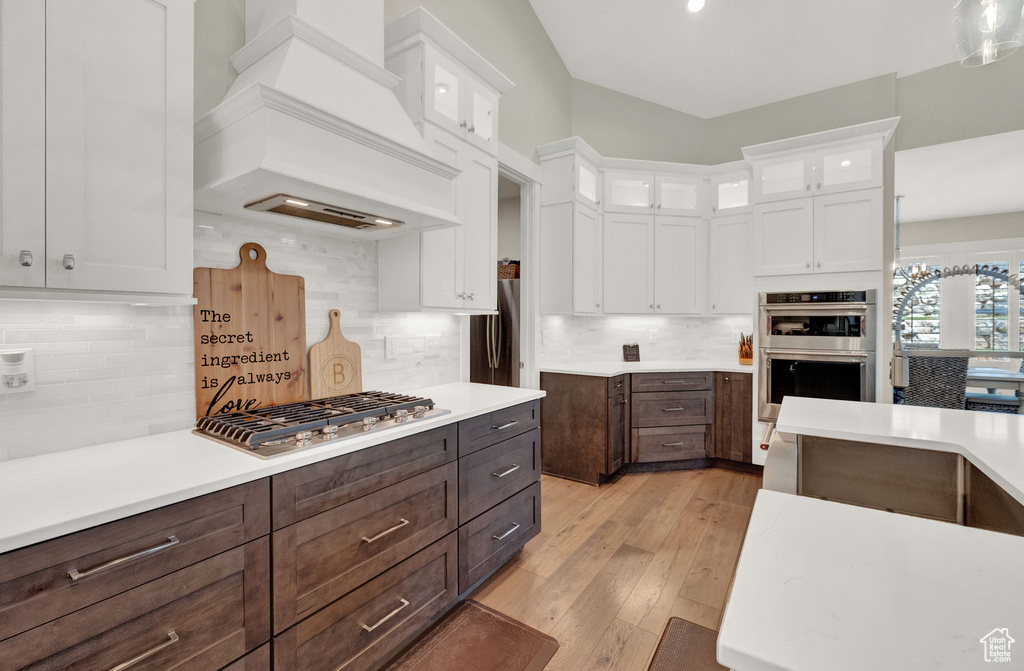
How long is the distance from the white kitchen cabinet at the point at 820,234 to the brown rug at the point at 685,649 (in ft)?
9.22

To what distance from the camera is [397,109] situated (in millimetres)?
1930

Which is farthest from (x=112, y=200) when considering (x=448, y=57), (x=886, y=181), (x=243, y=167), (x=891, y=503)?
(x=886, y=181)

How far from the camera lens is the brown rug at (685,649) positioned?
5.66ft

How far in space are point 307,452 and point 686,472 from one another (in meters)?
3.33

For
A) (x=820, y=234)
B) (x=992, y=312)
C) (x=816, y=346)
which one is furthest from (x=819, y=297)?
(x=992, y=312)

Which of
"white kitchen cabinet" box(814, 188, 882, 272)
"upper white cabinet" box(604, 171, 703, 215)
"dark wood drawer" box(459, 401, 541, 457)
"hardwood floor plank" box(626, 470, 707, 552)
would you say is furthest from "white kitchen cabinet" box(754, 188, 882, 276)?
"dark wood drawer" box(459, 401, 541, 457)

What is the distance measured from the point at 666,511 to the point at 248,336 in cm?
271

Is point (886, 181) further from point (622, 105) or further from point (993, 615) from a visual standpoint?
point (993, 615)

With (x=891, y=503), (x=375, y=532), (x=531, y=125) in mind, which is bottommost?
(x=375, y=532)

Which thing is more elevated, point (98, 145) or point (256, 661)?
point (98, 145)

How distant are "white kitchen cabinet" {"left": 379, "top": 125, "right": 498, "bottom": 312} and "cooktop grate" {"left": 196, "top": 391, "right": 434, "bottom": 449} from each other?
541 millimetres

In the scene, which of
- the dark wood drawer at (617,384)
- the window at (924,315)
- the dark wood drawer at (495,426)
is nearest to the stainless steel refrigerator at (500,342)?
the dark wood drawer at (617,384)

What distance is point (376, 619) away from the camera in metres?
1.60

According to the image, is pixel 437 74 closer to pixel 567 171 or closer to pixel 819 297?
pixel 567 171
